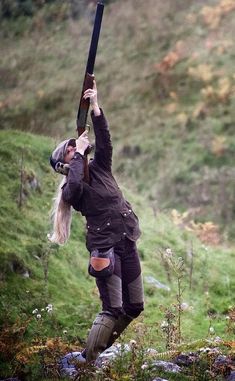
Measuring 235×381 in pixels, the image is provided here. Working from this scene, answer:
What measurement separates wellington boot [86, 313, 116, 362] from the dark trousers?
0.32 feet

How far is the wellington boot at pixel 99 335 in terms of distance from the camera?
611 centimetres

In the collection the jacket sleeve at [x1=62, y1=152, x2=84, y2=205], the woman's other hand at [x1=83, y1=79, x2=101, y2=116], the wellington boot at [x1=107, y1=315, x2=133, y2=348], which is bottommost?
the wellington boot at [x1=107, y1=315, x2=133, y2=348]

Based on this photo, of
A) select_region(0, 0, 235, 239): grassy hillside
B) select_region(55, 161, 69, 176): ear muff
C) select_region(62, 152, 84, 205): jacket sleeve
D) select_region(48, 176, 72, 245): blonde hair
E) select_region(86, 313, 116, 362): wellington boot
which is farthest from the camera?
select_region(0, 0, 235, 239): grassy hillside

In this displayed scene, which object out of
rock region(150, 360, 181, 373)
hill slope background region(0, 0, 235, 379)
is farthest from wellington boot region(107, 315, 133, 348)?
hill slope background region(0, 0, 235, 379)

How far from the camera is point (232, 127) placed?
21.8 meters

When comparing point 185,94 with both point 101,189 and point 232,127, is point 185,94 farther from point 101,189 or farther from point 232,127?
point 101,189

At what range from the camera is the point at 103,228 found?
245 inches

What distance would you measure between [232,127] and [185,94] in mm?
3500

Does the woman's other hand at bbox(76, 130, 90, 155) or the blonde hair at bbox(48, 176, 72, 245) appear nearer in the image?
the woman's other hand at bbox(76, 130, 90, 155)

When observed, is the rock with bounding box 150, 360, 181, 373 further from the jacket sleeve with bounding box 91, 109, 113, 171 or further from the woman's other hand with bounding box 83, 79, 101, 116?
the woman's other hand with bounding box 83, 79, 101, 116

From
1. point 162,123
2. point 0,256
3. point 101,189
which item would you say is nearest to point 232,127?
point 162,123

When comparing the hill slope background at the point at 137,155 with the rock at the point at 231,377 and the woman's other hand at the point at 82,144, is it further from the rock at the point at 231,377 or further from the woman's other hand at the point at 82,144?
the woman's other hand at the point at 82,144

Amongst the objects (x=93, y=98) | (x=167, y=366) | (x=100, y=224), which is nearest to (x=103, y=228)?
(x=100, y=224)

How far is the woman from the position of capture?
612cm
